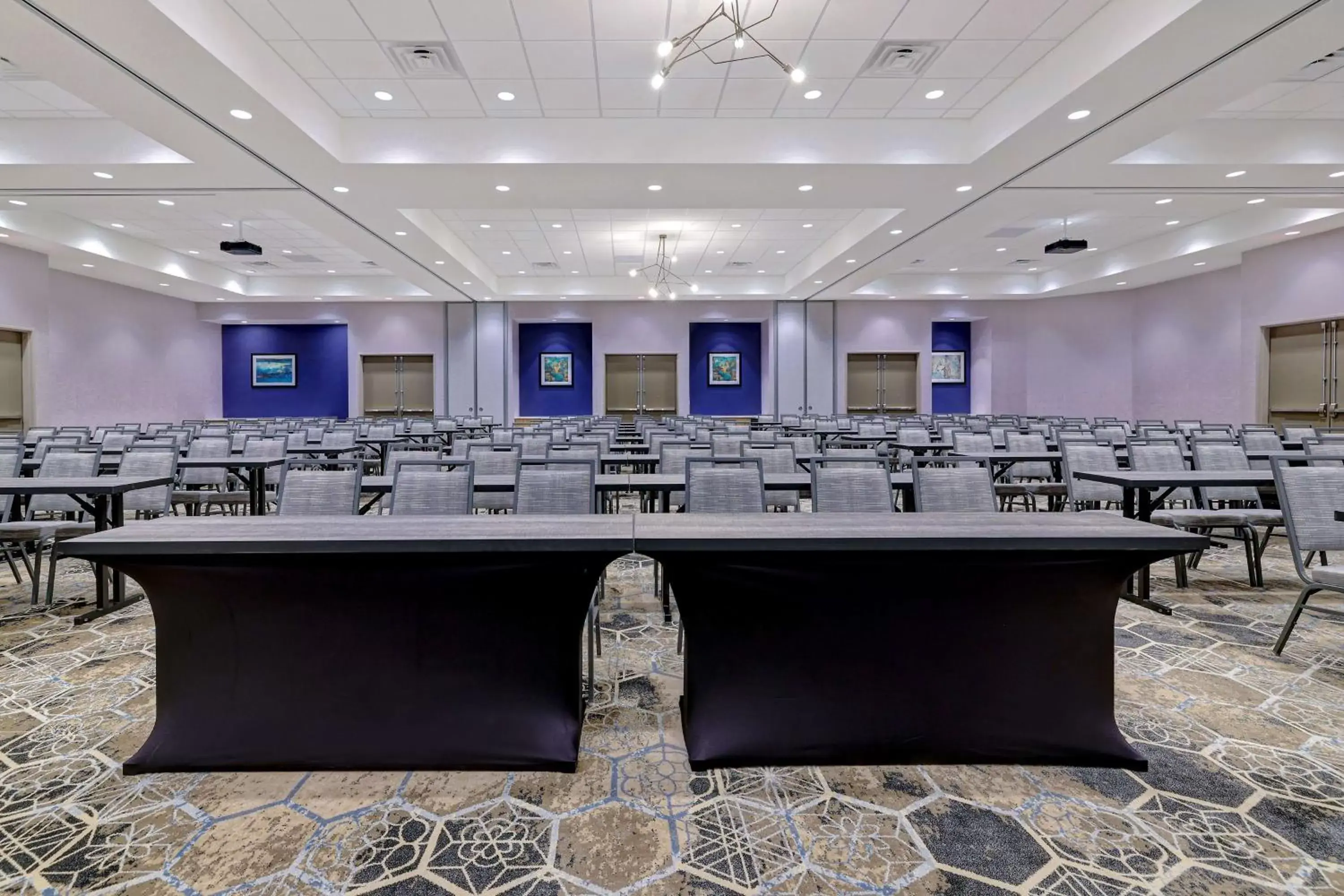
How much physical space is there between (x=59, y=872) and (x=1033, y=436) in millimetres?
7529

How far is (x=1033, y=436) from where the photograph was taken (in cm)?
684

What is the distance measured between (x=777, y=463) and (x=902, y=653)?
8.63ft

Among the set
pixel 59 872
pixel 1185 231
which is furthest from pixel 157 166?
pixel 1185 231

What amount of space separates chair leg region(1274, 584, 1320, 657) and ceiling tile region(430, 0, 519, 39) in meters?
5.78

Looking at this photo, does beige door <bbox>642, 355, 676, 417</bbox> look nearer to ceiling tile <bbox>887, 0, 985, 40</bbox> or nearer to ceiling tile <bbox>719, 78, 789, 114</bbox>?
ceiling tile <bbox>719, 78, 789, 114</bbox>

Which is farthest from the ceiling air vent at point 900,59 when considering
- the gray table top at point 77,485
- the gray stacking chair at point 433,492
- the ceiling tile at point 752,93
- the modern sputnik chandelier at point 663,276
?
the gray table top at point 77,485

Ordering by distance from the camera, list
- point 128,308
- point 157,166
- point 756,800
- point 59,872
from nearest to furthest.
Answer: point 59,872 < point 756,800 < point 157,166 < point 128,308

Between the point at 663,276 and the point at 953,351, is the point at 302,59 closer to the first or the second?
the point at 663,276

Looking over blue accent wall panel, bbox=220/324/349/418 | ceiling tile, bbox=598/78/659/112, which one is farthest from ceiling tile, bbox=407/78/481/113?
blue accent wall panel, bbox=220/324/349/418

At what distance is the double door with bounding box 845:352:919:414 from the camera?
17156 millimetres

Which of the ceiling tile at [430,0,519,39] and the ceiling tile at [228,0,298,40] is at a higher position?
the ceiling tile at [430,0,519,39]

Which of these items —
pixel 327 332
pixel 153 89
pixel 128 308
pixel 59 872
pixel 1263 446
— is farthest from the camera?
pixel 327 332

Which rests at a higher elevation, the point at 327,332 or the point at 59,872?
the point at 327,332

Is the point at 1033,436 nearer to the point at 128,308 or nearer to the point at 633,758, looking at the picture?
the point at 633,758
